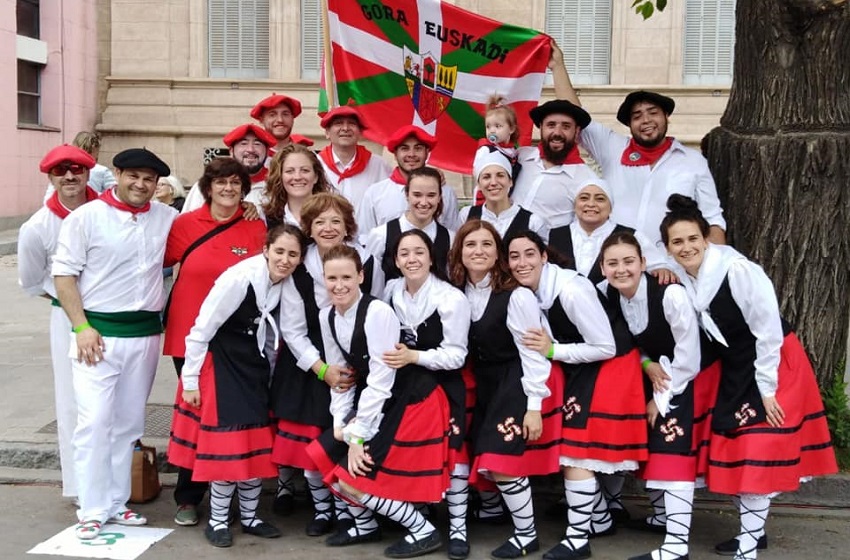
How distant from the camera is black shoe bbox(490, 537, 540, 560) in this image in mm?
4855

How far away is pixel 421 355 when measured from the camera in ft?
15.8

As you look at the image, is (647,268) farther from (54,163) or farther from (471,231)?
(54,163)

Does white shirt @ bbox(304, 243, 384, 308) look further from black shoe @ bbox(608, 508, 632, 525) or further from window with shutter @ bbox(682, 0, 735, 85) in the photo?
window with shutter @ bbox(682, 0, 735, 85)

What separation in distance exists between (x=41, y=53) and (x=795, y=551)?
54.9ft

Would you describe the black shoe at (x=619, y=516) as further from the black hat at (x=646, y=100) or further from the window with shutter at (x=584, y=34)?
the window with shutter at (x=584, y=34)

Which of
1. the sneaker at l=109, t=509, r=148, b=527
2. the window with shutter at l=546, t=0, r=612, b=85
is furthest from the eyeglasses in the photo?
the window with shutter at l=546, t=0, r=612, b=85

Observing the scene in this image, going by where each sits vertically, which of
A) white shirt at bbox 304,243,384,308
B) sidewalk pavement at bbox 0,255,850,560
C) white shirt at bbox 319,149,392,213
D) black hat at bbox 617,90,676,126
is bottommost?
sidewalk pavement at bbox 0,255,850,560

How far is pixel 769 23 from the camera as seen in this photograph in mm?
5797

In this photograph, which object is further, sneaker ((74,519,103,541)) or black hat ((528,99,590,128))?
black hat ((528,99,590,128))

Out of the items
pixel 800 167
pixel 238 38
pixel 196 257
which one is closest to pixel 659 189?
pixel 800 167

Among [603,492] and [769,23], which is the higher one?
[769,23]

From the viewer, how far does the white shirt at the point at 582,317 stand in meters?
4.81

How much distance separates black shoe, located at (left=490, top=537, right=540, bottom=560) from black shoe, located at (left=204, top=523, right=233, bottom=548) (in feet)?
4.30

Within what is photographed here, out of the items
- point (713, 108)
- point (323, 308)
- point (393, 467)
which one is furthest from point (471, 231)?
point (713, 108)
